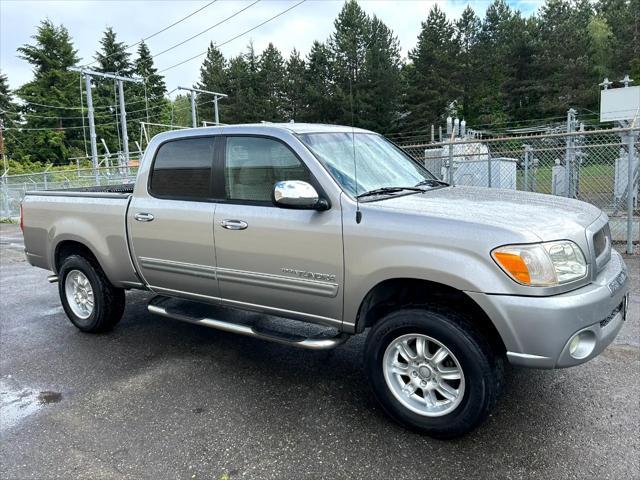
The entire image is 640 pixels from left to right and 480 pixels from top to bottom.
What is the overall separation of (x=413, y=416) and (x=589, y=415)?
46.9 inches

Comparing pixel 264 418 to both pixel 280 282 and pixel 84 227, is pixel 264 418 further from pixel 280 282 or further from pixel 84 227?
pixel 84 227

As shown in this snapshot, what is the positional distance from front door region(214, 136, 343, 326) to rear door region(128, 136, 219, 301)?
0.53ft

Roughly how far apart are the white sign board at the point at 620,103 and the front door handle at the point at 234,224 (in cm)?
1675

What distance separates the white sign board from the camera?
1662 cm

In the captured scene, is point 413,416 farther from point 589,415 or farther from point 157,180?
point 157,180

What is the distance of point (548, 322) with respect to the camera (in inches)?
103

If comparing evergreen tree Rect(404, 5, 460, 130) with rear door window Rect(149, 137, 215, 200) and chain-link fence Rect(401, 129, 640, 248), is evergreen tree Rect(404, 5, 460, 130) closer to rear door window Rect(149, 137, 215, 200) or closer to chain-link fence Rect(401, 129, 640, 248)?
chain-link fence Rect(401, 129, 640, 248)

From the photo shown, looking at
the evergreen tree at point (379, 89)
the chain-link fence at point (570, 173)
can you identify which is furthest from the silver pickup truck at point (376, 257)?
the evergreen tree at point (379, 89)

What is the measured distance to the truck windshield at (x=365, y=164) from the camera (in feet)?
11.5

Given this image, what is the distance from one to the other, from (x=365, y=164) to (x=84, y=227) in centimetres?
288

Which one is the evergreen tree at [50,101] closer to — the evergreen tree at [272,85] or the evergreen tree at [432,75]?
the evergreen tree at [272,85]

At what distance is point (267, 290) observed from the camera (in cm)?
366

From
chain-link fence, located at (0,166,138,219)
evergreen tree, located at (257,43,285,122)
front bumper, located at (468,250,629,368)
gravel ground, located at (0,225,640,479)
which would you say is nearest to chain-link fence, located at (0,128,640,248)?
chain-link fence, located at (0,166,138,219)

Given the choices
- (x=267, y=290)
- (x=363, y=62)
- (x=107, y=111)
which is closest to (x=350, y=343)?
(x=267, y=290)
